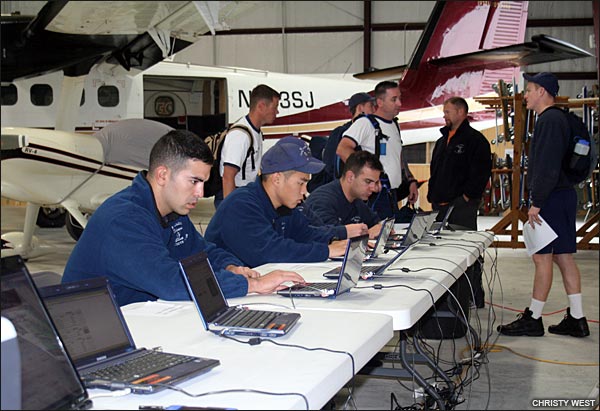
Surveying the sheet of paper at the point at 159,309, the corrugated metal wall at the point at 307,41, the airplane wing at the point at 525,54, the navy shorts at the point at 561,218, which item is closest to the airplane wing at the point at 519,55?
the airplane wing at the point at 525,54

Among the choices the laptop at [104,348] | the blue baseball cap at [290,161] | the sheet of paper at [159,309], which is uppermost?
the blue baseball cap at [290,161]

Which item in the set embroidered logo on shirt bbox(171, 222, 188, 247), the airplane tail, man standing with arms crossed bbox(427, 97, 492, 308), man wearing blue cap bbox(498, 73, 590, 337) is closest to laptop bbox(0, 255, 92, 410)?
embroidered logo on shirt bbox(171, 222, 188, 247)

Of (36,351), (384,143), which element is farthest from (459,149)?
(36,351)

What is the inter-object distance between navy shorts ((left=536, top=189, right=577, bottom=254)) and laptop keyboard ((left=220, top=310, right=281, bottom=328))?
3.34 metres

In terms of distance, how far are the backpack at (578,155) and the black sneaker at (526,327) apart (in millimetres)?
982

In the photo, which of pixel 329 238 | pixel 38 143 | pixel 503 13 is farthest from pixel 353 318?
pixel 503 13

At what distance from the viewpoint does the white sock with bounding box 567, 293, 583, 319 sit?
5352mm

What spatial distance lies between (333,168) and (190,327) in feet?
12.8

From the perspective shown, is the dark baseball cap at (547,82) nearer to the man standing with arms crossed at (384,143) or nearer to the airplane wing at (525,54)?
the man standing with arms crossed at (384,143)

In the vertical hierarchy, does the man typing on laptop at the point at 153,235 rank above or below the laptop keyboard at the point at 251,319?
above

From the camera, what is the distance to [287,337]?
2.12 meters

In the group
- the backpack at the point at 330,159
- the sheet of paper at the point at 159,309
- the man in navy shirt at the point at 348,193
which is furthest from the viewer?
the backpack at the point at 330,159

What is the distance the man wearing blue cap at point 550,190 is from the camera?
513 cm

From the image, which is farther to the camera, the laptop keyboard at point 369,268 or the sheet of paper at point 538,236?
the sheet of paper at point 538,236
